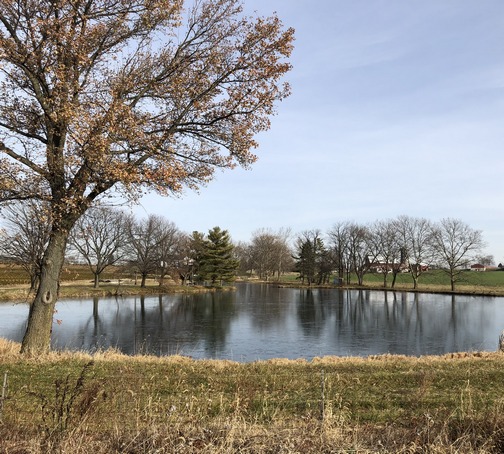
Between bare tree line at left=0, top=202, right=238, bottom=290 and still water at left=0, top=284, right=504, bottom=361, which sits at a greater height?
bare tree line at left=0, top=202, right=238, bottom=290

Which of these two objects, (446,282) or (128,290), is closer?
(128,290)

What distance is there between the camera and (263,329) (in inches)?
968

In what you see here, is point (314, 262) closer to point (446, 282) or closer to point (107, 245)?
point (446, 282)

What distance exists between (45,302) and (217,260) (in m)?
52.5

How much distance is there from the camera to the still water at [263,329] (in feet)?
61.1

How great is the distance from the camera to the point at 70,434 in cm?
368

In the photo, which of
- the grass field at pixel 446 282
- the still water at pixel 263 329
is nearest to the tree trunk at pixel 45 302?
the still water at pixel 263 329

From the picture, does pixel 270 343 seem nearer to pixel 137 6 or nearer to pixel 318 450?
pixel 137 6

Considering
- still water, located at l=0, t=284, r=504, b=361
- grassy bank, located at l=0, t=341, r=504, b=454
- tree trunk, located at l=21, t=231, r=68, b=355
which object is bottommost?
still water, located at l=0, t=284, r=504, b=361

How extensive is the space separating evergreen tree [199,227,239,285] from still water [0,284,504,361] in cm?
2404

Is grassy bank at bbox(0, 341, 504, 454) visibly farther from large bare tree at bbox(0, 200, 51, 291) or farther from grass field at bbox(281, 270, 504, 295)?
grass field at bbox(281, 270, 504, 295)

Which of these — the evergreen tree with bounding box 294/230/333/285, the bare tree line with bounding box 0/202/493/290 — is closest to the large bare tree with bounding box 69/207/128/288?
the bare tree line with bounding box 0/202/493/290

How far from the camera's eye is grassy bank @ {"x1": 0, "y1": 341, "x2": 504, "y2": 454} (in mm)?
3752

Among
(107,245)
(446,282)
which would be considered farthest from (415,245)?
(107,245)
